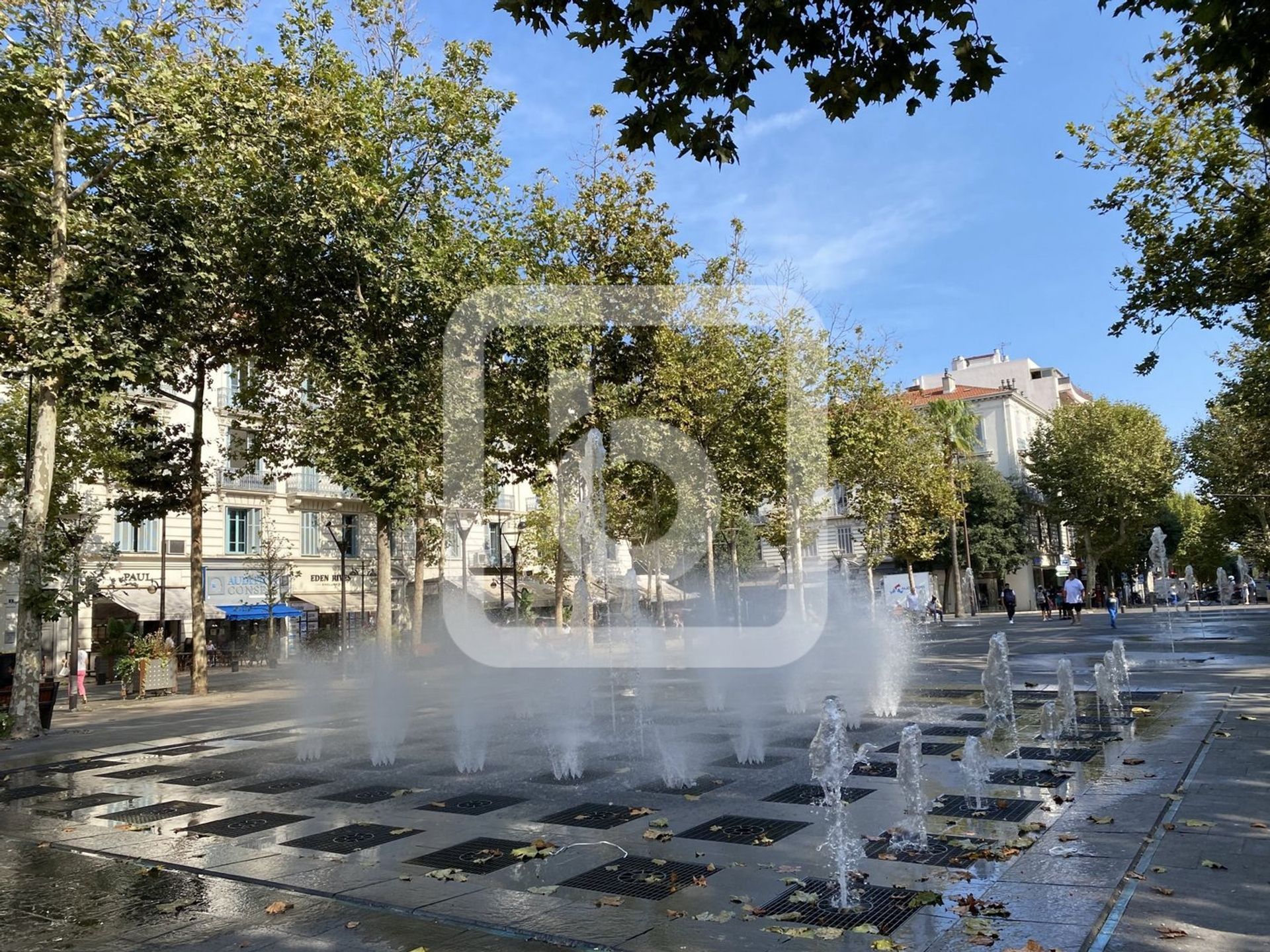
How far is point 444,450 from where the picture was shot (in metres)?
23.7

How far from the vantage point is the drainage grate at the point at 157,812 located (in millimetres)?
7512

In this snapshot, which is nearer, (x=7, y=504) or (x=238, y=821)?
(x=238, y=821)

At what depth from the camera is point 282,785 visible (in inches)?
344

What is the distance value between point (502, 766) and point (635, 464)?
19.3 metres

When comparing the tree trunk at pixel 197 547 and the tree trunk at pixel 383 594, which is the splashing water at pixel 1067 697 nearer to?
the tree trunk at pixel 383 594

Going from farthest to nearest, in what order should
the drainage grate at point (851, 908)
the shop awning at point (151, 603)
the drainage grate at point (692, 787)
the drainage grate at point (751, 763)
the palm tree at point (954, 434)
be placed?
1. the palm tree at point (954, 434)
2. the shop awning at point (151, 603)
3. the drainage grate at point (751, 763)
4. the drainage grate at point (692, 787)
5. the drainage grate at point (851, 908)

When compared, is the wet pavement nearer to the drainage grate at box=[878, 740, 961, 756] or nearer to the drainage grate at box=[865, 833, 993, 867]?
the drainage grate at box=[865, 833, 993, 867]

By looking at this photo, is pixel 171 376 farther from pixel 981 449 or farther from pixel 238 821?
pixel 981 449

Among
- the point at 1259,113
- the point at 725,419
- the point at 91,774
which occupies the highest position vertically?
the point at 725,419

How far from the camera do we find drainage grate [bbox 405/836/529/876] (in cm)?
557

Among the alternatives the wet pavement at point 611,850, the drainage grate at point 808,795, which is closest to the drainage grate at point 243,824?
the wet pavement at point 611,850

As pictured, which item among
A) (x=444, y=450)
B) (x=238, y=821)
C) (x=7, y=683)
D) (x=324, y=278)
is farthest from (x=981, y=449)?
(x=238, y=821)

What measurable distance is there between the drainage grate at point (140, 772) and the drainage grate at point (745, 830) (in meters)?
6.52

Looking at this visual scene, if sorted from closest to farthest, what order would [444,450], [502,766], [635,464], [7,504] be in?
1. [502,766]
2. [444,450]
3. [635,464]
4. [7,504]
